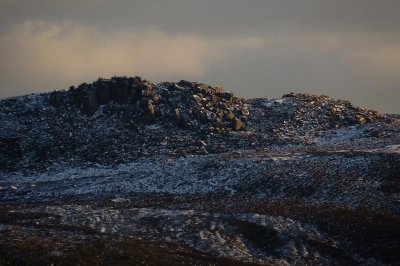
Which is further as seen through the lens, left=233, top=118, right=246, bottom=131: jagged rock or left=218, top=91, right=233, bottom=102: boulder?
left=218, top=91, right=233, bottom=102: boulder

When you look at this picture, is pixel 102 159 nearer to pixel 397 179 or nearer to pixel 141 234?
pixel 141 234

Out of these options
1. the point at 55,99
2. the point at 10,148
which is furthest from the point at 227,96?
the point at 10,148

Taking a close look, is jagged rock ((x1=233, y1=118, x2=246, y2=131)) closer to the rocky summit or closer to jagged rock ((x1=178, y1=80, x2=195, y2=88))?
the rocky summit

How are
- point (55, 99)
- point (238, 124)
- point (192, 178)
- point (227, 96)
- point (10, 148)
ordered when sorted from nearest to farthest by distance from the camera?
point (192, 178) → point (10, 148) → point (238, 124) → point (55, 99) → point (227, 96)

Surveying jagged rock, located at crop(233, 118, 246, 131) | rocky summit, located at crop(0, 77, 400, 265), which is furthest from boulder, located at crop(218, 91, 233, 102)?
jagged rock, located at crop(233, 118, 246, 131)

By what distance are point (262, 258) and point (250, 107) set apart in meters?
48.0

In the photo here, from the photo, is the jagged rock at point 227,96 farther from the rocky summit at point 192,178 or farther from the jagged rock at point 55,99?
the jagged rock at point 55,99

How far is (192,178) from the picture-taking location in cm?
4538

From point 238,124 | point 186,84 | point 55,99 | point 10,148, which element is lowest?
point 10,148

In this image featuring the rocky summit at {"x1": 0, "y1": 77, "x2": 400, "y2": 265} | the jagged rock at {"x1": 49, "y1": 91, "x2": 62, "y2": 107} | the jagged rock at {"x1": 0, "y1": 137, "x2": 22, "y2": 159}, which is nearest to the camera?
the rocky summit at {"x1": 0, "y1": 77, "x2": 400, "y2": 265}

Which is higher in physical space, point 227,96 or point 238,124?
point 227,96

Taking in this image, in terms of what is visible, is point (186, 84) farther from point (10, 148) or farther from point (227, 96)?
point (10, 148)

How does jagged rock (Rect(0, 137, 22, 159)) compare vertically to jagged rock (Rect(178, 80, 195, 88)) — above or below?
below

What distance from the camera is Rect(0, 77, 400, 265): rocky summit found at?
27641mm
